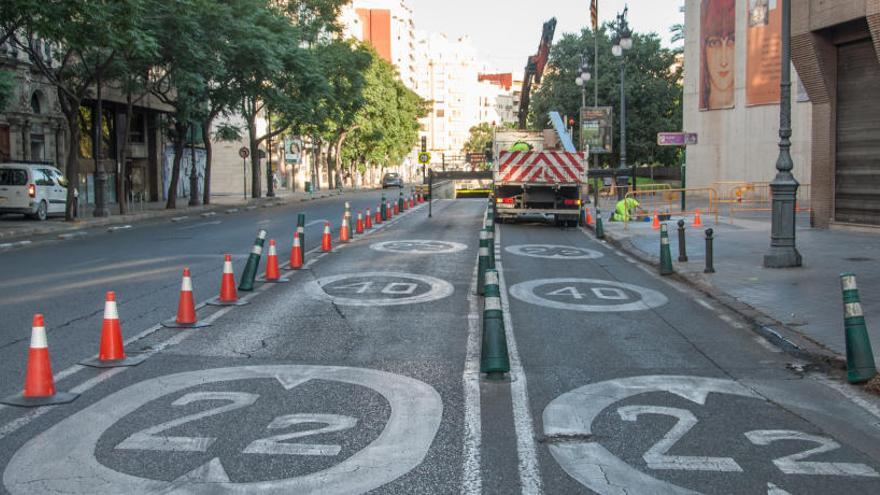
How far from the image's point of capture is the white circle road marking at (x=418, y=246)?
1925 centimetres

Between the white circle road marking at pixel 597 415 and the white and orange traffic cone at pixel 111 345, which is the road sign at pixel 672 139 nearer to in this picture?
the white circle road marking at pixel 597 415

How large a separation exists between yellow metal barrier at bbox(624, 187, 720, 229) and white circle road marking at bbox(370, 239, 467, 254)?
7.92 meters

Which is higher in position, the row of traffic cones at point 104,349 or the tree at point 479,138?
the tree at point 479,138

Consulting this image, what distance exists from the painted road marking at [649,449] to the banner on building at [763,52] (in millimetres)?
34581

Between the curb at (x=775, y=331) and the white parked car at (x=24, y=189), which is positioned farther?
the white parked car at (x=24, y=189)

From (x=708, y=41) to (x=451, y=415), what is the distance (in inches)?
1636

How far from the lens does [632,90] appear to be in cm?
6159

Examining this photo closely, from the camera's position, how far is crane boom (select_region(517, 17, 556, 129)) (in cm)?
4678

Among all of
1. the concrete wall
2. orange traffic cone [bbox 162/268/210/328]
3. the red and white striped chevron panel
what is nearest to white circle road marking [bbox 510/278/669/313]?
orange traffic cone [bbox 162/268/210/328]

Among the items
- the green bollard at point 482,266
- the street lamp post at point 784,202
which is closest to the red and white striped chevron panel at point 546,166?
the street lamp post at point 784,202

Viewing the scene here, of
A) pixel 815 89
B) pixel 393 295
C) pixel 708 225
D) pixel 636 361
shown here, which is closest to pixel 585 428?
pixel 636 361

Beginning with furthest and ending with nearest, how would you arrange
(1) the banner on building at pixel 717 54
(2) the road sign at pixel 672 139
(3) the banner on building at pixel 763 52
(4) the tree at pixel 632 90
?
(4) the tree at pixel 632 90
(1) the banner on building at pixel 717 54
(3) the banner on building at pixel 763 52
(2) the road sign at pixel 672 139

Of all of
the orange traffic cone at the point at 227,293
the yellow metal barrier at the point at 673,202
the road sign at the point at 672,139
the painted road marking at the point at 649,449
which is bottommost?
the painted road marking at the point at 649,449

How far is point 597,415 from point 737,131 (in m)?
38.9
